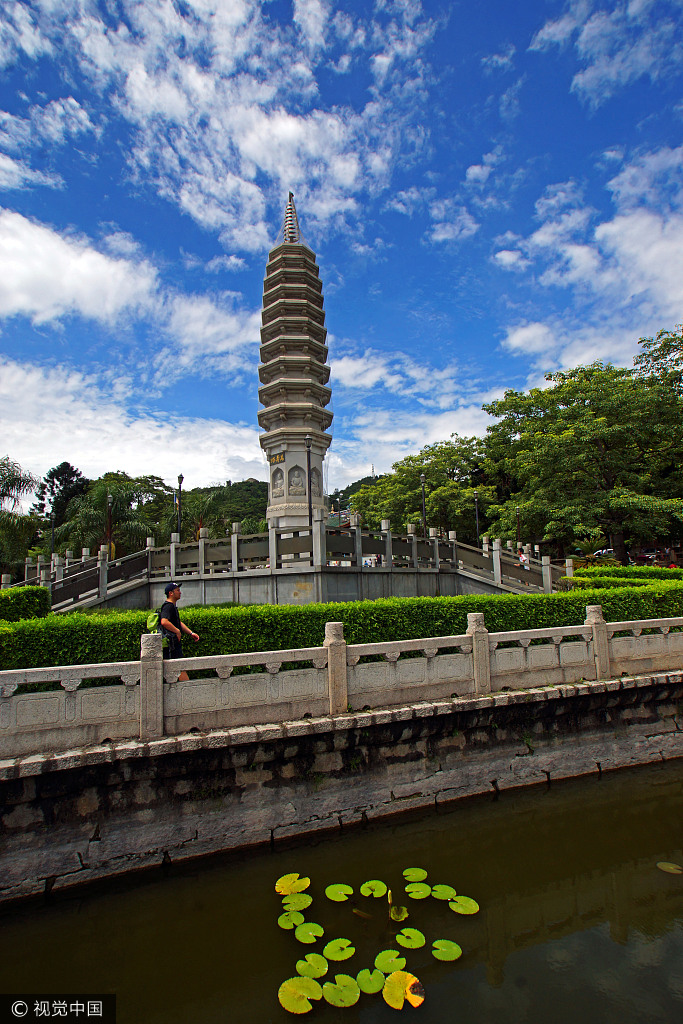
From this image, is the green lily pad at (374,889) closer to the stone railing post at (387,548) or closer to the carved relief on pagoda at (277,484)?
the stone railing post at (387,548)

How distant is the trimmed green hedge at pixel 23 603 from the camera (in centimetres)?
891

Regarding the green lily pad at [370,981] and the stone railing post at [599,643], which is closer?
the green lily pad at [370,981]

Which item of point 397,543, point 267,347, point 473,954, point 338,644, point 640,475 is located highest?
point 267,347

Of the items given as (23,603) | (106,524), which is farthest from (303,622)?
(106,524)

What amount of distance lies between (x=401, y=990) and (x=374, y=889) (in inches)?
49.4

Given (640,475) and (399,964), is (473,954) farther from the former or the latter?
(640,475)

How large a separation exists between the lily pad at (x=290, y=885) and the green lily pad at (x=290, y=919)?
0.29m

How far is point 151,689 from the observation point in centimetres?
593

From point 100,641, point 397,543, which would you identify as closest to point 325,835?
point 100,641

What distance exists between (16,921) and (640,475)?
28.8 meters

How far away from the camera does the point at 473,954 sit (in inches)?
178

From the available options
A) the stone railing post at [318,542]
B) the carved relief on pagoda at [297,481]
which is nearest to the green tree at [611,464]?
the carved relief on pagoda at [297,481]

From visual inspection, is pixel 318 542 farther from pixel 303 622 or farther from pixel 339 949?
pixel 339 949

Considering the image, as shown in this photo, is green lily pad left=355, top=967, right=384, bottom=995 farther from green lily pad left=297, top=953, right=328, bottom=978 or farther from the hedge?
the hedge
